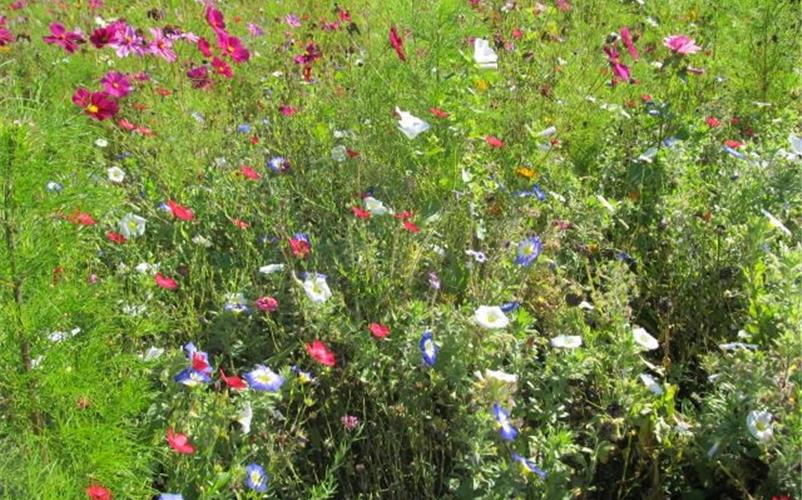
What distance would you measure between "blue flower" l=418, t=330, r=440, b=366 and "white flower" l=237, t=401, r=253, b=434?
0.38 m

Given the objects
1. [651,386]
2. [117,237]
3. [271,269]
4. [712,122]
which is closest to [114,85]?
[117,237]

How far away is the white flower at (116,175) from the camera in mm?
2696

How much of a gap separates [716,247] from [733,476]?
0.80 m

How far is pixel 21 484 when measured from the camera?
136 cm

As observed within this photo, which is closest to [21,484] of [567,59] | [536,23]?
[567,59]

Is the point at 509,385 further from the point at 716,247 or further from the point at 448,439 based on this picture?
the point at 716,247

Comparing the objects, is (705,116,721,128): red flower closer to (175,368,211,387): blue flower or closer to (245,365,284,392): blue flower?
(245,365,284,392): blue flower

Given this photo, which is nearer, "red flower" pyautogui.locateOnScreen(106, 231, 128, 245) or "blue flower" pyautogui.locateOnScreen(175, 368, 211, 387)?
"blue flower" pyautogui.locateOnScreen(175, 368, 211, 387)

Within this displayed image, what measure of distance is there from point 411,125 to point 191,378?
0.99 metres

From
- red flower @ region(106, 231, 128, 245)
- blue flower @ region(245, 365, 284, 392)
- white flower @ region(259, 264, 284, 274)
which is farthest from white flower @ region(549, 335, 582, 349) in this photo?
red flower @ region(106, 231, 128, 245)

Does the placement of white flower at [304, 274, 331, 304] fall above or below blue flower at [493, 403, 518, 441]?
below

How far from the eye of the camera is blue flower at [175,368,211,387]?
5.75ft

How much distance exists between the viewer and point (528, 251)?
206 cm

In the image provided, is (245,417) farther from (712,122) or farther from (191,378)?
(712,122)
